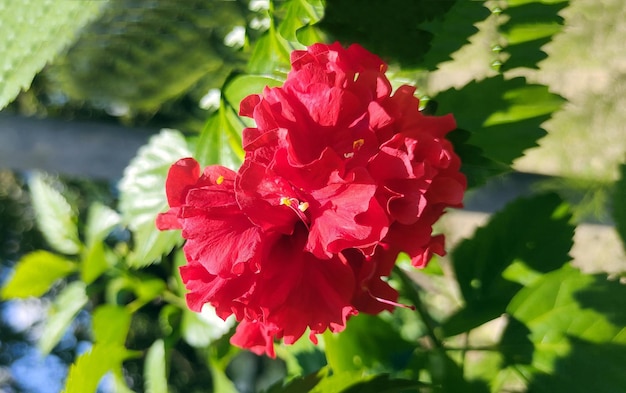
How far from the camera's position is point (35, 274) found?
0.65 m

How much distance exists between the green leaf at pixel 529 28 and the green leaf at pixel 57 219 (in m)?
0.50

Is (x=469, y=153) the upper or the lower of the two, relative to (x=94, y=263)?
upper

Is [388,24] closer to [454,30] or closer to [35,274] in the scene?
[454,30]

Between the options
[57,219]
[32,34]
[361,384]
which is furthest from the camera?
[57,219]

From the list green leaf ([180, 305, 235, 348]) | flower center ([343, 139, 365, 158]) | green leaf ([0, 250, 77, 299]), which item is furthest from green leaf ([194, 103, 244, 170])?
green leaf ([0, 250, 77, 299])

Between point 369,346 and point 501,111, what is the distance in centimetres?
20

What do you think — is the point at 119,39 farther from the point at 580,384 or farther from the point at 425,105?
the point at 580,384

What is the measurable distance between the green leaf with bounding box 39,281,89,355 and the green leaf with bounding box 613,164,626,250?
1.66ft

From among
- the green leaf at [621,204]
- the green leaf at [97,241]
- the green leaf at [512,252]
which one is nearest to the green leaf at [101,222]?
the green leaf at [97,241]

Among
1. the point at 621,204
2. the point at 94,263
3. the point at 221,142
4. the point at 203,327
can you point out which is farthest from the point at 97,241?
the point at 621,204

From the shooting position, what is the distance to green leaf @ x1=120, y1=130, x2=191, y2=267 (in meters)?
0.44

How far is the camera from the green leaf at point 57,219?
683 mm

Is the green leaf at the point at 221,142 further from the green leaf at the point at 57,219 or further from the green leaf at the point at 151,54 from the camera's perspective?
the green leaf at the point at 57,219

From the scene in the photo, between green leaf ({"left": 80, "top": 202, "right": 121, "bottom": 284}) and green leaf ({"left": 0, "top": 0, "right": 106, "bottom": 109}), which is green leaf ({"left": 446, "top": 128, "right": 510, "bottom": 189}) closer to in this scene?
green leaf ({"left": 0, "top": 0, "right": 106, "bottom": 109})
